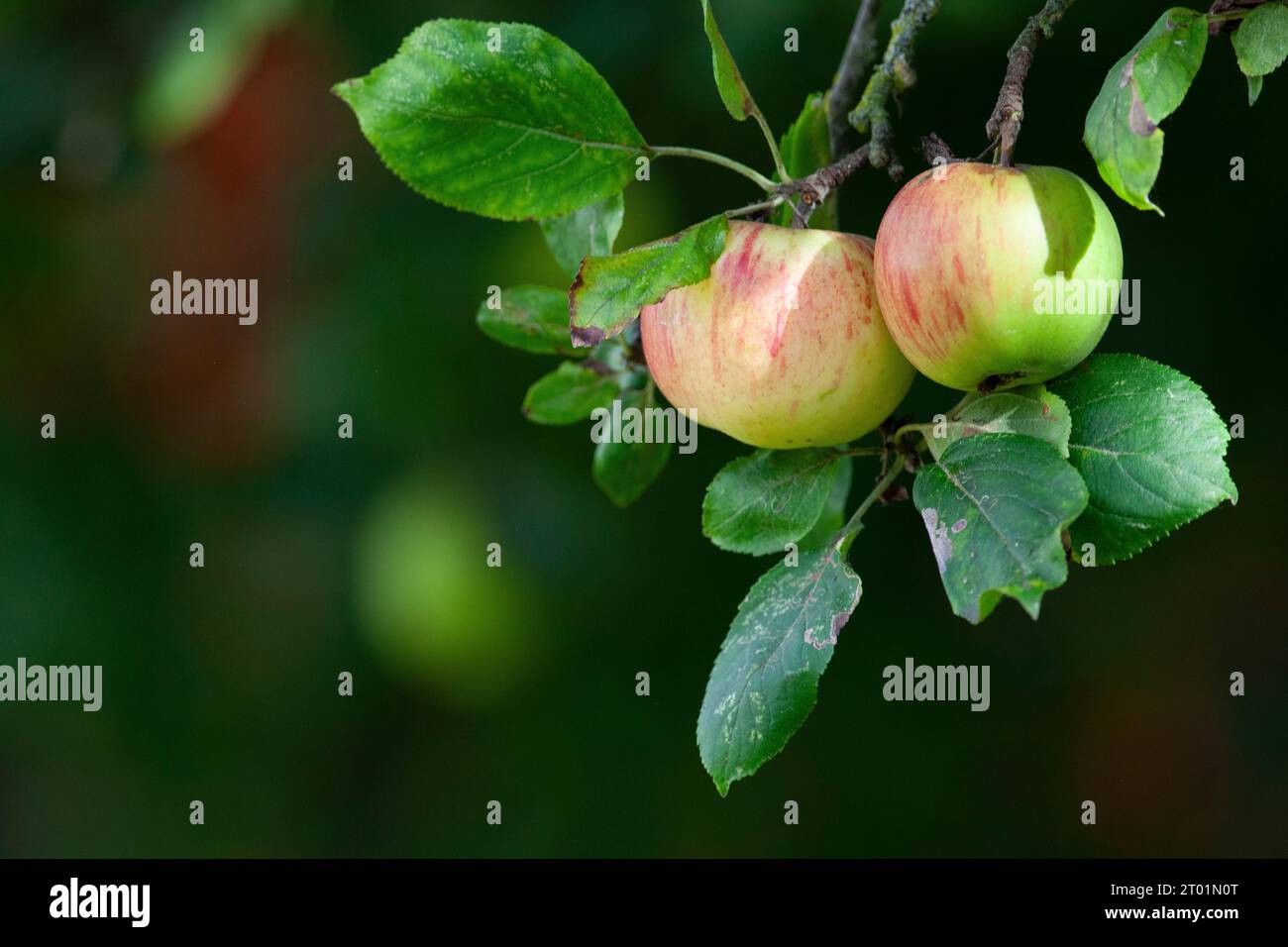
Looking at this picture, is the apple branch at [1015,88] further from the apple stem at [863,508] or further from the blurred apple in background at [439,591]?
the blurred apple in background at [439,591]

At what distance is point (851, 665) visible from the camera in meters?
1.57

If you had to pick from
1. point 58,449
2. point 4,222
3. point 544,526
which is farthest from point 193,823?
point 4,222

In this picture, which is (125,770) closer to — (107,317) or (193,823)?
(193,823)

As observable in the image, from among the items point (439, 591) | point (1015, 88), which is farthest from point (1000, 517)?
point (439, 591)

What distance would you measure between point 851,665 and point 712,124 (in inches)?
24.4

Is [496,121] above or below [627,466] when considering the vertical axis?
above

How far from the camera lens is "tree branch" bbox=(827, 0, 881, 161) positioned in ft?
2.41

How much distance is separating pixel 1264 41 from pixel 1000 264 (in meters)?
0.14

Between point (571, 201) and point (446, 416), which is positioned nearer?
point (571, 201)

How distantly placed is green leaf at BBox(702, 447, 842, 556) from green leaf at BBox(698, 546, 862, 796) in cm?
2

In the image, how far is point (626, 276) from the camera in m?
0.58

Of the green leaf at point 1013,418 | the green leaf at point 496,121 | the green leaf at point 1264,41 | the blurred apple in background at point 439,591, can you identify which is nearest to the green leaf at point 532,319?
the green leaf at point 496,121

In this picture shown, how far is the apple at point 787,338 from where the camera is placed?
58 centimetres

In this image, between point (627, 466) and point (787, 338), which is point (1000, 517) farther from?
point (627, 466)
